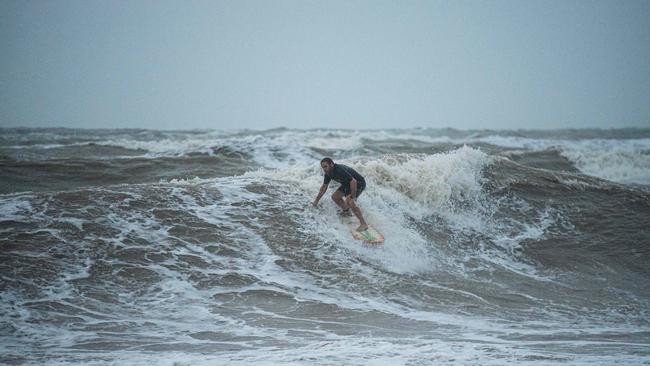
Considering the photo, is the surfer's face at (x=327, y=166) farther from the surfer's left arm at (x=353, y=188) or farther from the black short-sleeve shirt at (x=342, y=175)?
the surfer's left arm at (x=353, y=188)

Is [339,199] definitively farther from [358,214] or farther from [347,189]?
[358,214]

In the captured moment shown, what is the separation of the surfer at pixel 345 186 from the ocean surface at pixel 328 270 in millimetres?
370

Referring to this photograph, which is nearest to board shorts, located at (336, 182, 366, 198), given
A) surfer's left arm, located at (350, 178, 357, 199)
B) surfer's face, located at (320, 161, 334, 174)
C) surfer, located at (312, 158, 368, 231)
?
surfer, located at (312, 158, 368, 231)

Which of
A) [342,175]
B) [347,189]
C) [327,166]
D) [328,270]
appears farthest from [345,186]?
[328,270]

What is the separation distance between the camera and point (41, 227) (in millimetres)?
7832

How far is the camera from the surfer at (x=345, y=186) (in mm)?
9383

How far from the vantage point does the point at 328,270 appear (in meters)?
8.02

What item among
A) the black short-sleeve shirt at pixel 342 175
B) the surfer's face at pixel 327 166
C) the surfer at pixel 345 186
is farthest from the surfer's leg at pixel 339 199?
the surfer's face at pixel 327 166

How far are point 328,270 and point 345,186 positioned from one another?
219 cm

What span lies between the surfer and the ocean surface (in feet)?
1.22

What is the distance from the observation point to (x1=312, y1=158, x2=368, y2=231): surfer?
9.38 meters

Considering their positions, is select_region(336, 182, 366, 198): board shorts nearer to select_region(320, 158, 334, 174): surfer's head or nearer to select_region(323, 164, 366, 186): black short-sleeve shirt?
select_region(323, 164, 366, 186): black short-sleeve shirt

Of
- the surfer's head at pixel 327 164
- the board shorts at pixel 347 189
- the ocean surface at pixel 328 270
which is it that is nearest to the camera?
the ocean surface at pixel 328 270

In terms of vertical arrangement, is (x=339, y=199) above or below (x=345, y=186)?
below
